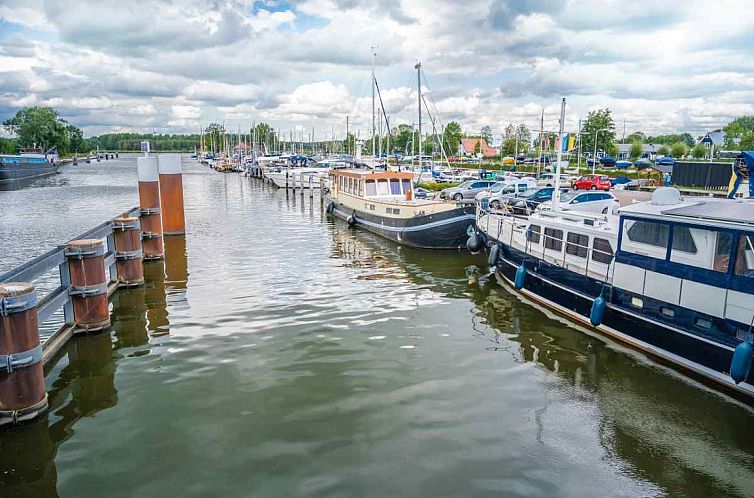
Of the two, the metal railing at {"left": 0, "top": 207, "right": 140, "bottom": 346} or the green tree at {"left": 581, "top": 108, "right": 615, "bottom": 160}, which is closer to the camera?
the metal railing at {"left": 0, "top": 207, "right": 140, "bottom": 346}

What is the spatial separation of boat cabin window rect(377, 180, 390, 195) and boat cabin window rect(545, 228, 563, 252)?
48.9 ft

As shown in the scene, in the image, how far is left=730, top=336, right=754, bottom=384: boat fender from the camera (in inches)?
346

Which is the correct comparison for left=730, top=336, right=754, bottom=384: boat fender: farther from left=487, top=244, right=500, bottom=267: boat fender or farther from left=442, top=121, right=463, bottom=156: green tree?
left=442, top=121, right=463, bottom=156: green tree

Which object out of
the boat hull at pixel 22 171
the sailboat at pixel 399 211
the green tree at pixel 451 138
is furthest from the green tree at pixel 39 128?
the sailboat at pixel 399 211

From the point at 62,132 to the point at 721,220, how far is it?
6787 inches

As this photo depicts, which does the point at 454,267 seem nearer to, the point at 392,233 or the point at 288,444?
the point at 392,233

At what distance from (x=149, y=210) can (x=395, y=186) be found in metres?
14.0

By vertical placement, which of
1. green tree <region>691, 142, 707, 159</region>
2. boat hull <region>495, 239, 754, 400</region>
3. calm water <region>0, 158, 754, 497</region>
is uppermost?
green tree <region>691, 142, 707, 159</region>

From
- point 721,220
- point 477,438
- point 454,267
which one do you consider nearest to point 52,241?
point 454,267

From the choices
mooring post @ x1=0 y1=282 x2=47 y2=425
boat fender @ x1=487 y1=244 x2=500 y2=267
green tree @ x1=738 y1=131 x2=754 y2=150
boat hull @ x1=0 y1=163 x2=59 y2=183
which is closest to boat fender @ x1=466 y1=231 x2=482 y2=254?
boat fender @ x1=487 y1=244 x2=500 y2=267

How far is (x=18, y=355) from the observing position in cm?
775

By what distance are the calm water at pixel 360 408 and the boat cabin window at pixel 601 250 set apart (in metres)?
1.99

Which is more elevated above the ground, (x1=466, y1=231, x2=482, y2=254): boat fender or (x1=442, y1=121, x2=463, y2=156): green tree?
(x1=442, y1=121, x2=463, y2=156): green tree

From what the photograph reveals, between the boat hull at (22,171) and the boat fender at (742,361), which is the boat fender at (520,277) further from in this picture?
the boat hull at (22,171)
